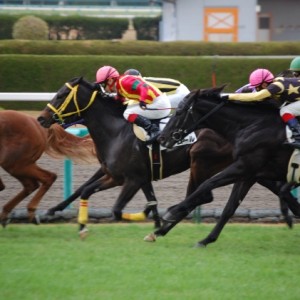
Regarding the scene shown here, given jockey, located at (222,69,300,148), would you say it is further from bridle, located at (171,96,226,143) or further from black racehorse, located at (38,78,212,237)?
black racehorse, located at (38,78,212,237)

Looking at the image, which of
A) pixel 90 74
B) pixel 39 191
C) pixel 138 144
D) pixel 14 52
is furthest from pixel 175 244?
pixel 14 52

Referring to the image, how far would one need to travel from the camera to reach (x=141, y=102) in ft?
24.2

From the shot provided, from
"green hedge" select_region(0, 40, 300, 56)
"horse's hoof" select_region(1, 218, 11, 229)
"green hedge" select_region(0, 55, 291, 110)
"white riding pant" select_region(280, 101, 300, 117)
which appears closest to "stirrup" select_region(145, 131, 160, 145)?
"white riding pant" select_region(280, 101, 300, 117)

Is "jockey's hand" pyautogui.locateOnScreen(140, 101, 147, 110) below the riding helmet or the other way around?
below

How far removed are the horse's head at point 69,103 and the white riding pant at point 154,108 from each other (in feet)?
1.18

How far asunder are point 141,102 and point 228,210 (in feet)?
4.08

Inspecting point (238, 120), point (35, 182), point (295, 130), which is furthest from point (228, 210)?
point (35, 182)

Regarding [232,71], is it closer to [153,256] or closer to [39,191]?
[39,191]

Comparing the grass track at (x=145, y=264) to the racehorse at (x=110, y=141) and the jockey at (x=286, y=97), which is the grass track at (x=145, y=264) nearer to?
the racehorse at (x=110, y=141)

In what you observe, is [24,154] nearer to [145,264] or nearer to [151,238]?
[151,238]

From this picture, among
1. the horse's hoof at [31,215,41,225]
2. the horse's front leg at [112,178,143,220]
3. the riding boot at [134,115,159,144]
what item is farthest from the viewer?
the horse's hoof at [31,215,41,225]

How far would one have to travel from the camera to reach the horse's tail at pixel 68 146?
842 cm

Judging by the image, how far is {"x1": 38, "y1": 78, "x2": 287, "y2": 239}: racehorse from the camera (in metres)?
7.37

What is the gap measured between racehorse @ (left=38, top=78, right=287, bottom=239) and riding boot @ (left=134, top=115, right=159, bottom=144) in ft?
0.34
